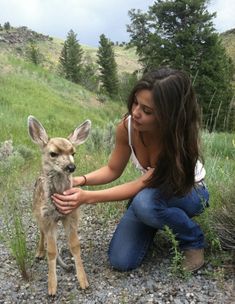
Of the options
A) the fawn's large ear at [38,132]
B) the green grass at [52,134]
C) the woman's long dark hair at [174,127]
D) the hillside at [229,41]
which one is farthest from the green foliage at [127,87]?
the hillside at [229,41]

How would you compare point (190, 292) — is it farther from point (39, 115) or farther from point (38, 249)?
point (39, 115)

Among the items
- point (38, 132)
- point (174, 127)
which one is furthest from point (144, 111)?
point (38, 132)

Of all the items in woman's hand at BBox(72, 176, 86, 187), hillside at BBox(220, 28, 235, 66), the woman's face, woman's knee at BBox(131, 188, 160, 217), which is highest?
hillside at BBox(220, 28, 235, 66)

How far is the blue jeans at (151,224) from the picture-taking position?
395cm

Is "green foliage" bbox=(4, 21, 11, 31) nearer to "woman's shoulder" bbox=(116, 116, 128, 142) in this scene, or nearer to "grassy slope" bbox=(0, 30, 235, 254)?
"grassy slope" bbox=(0, 30, 235, 254)

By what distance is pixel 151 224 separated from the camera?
402 centimetres

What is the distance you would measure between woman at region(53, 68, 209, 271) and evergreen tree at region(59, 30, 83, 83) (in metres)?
40.3

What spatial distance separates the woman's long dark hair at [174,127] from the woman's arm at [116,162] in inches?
14.9

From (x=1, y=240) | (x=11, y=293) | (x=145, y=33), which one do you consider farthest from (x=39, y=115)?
(x=145, y=33)

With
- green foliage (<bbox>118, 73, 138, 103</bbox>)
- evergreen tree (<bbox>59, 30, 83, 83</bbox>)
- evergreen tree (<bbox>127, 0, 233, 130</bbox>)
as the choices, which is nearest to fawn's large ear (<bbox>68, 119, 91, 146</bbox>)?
green foliage (<bbox>118, 73, 138, 103</bbox>)

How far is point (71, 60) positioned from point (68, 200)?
43.2 m

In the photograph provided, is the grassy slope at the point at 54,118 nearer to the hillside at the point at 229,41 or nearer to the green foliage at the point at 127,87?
the green foliage at the point at 127,87

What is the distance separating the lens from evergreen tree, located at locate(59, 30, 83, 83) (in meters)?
45.0

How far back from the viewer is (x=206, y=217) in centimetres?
435
